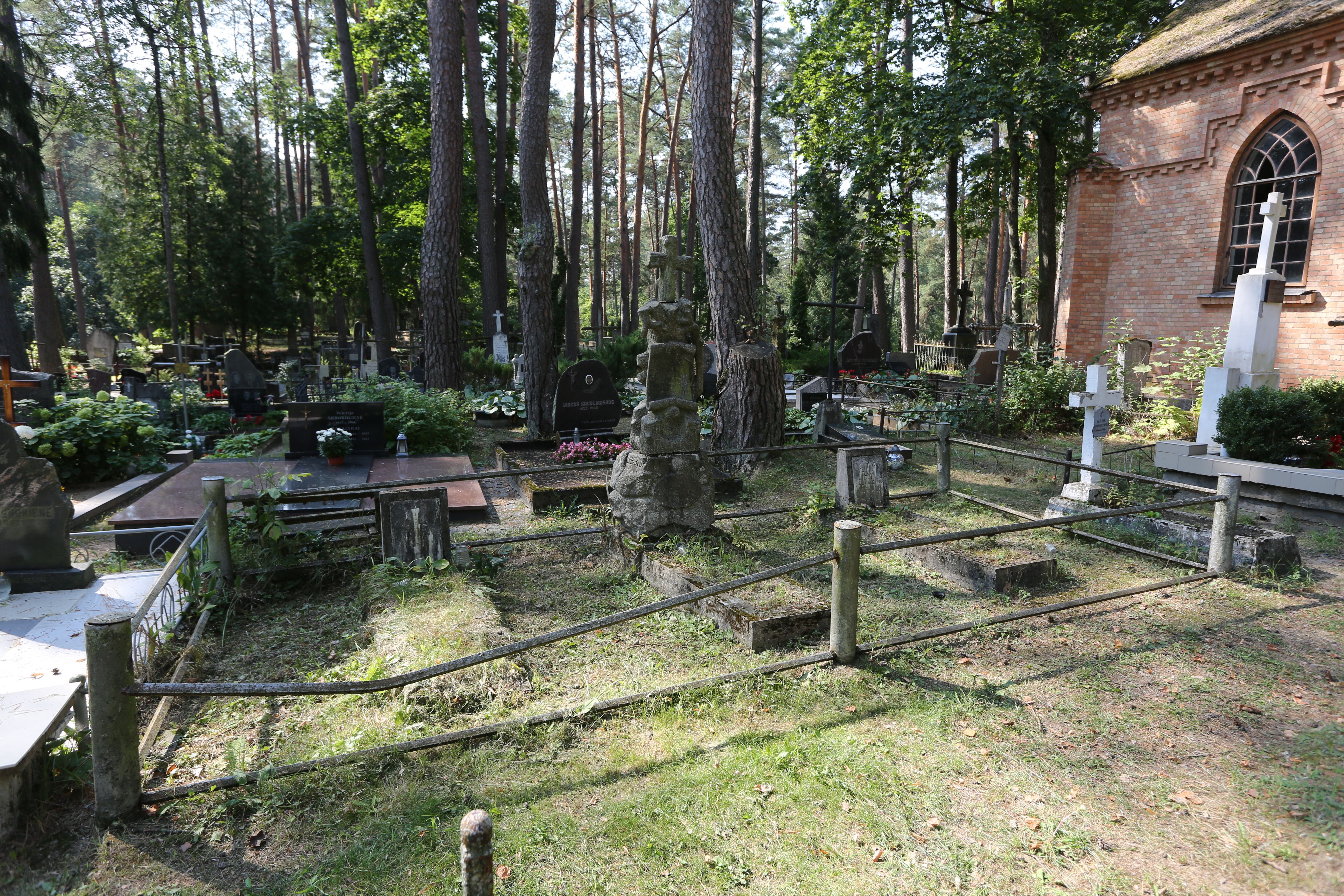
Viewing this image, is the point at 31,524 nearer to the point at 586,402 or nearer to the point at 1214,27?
the point at 586,402

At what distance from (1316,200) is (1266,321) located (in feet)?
18.4

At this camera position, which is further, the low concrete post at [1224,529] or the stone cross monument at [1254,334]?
the stone cross monument at [1254,334]

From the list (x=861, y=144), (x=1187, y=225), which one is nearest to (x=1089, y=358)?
(x=1187, y=225)

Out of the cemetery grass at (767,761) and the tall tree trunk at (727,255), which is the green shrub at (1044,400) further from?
the cemetery grass at (767,761)

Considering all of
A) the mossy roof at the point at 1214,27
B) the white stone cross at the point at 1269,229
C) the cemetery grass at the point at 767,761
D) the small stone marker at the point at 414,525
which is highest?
the mossy roof at the point at 1214,27

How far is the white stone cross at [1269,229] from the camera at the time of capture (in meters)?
8.76

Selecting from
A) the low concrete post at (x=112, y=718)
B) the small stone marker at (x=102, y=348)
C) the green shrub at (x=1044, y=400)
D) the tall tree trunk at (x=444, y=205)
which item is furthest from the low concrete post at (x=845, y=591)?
the small stone marker at (x=102, y=348)

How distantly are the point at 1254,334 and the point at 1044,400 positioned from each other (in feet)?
14.5

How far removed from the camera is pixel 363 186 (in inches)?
803

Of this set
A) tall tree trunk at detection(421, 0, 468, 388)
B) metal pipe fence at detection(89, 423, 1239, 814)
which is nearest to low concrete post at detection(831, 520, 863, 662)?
metal pipe fence at detection(89, 423, 1239, 814)

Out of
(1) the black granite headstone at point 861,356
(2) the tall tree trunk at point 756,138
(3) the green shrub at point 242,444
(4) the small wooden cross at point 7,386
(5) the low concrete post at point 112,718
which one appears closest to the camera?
(5) the low concrete post at point 112,718

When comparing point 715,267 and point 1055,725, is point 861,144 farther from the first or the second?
point 1055,725

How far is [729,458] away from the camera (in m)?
10.5

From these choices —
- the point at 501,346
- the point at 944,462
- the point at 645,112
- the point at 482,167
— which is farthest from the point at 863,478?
the point at 645,112
